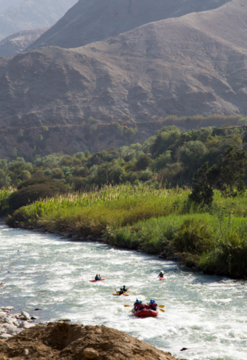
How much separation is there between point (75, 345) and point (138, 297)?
495cm

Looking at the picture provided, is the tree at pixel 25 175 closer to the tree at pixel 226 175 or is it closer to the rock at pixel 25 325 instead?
the tree at pixel 226 175

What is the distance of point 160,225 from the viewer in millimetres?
18172

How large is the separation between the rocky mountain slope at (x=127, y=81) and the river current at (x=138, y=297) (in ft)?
411

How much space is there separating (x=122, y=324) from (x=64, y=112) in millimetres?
133875

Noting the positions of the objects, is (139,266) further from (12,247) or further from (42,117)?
(42,117)

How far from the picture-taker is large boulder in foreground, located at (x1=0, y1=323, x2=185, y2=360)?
522cm

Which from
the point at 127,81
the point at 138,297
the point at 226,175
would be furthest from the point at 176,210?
the point at 127,81

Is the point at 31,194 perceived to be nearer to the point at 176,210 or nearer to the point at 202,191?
the point at 176,210

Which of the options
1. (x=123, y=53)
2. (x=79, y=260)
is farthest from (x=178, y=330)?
(x=123, y=53)

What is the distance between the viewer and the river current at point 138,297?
24.6 feet

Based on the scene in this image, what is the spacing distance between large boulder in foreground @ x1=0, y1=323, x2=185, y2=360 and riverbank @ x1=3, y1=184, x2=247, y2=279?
7.21 metres

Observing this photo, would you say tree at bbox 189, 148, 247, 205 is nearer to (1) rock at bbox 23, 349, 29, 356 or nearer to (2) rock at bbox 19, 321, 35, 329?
(2) rock at bbox 19, 321, 35, 329

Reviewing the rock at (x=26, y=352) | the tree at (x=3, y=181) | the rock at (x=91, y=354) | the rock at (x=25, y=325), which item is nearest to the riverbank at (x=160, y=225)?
the rock at (x=25, y=325)

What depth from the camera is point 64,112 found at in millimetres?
138000
